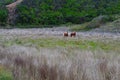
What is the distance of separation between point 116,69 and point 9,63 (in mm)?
4186

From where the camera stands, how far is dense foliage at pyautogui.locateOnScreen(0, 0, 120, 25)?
68.6 metres

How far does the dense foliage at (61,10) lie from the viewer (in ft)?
225

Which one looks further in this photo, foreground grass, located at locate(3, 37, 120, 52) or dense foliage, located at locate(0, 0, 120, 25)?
dense foliage, located at locate(0, 0, 120, 25)

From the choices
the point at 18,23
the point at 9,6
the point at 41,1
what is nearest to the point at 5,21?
the point at 18,23

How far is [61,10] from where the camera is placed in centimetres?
7412

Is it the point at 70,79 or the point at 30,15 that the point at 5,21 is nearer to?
the point at 30,15

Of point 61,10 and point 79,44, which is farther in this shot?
point 61,10

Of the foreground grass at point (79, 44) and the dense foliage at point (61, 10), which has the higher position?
the foreground grass at point (79, 44)

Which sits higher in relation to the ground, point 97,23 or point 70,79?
point 70,79

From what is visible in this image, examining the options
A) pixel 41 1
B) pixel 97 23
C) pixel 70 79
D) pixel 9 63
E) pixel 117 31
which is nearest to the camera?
pixel 70 79

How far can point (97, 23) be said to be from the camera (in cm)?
4897

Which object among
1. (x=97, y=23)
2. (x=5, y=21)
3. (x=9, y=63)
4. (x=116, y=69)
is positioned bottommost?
(x=5, y=21)

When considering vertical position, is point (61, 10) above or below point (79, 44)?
below

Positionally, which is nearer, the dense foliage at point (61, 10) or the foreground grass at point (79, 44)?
the foreground grass at point (79, 44)
